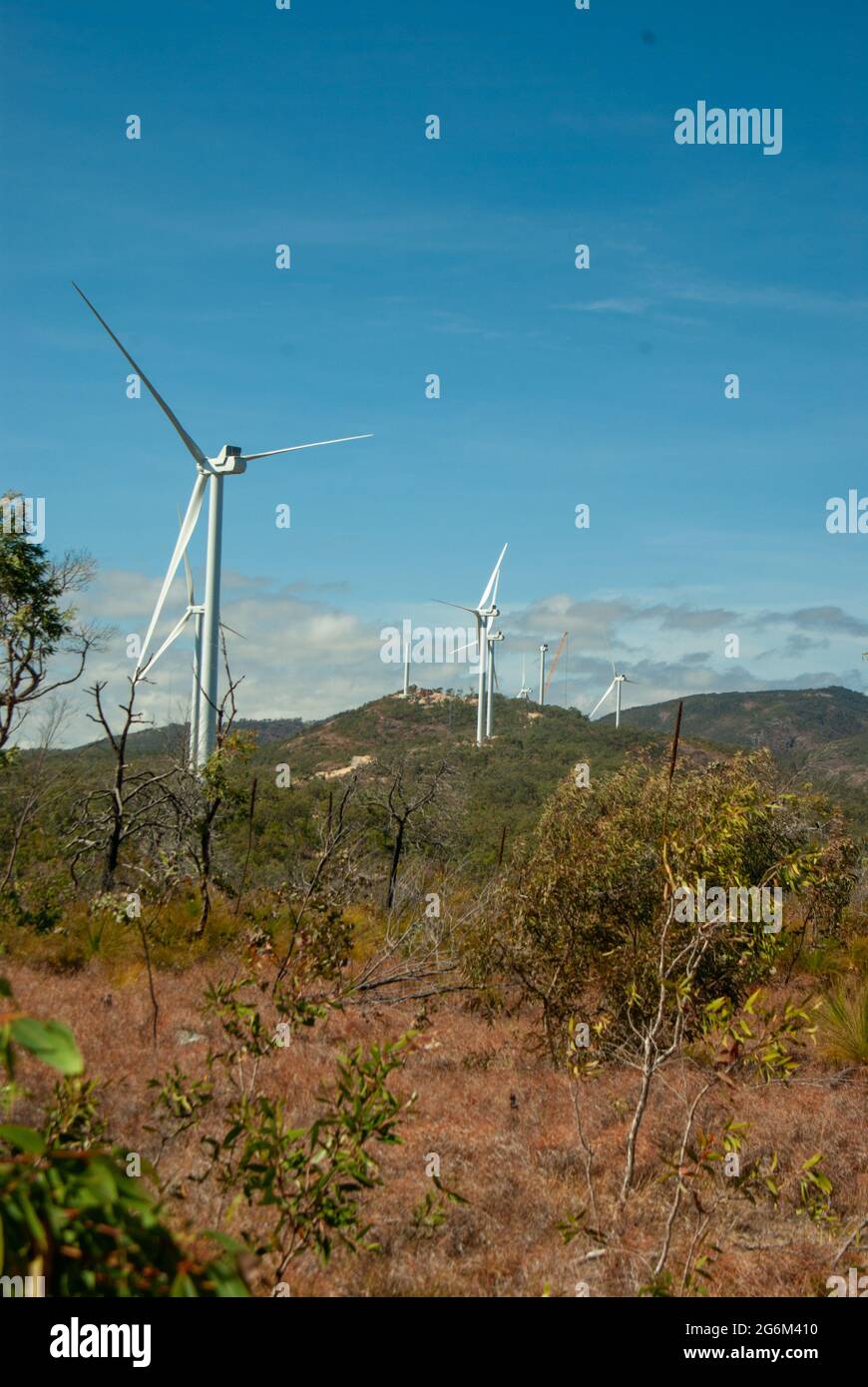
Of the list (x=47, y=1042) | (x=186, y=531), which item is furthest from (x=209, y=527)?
(x=47, y=1042)

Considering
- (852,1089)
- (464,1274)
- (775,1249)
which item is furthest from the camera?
(852,1089)

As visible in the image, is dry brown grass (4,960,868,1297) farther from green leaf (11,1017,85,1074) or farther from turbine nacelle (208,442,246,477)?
turbine nacelle (208,442,246,477)

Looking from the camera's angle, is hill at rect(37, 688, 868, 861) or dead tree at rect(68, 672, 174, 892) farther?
hill at rect(37, 688, 868, 861)

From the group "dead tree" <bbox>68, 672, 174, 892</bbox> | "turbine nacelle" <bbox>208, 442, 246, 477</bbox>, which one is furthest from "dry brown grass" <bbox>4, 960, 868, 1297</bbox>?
"turbine nacelle" <bbox>208, 442, 246, 477</bbox>

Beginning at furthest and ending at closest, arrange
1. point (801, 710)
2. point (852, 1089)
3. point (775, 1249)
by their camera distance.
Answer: point (801, 710), point (852, 1089), point (775, 1249)
